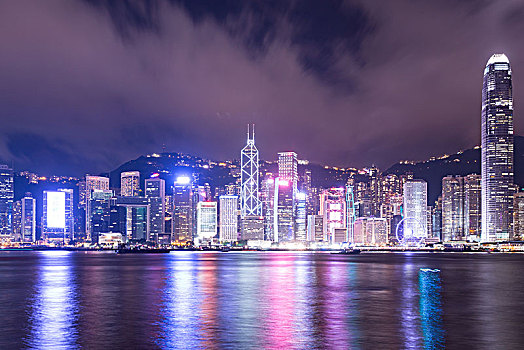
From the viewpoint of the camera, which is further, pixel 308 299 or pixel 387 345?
pixel 308 299

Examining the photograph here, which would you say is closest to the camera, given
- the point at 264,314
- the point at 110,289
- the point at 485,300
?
the point at 264,314

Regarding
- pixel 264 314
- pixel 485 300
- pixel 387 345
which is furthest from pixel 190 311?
pixel 485 300

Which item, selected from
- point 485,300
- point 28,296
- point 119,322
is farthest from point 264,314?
point 28,296

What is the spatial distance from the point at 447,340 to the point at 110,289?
1937 inches

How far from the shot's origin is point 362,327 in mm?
42562

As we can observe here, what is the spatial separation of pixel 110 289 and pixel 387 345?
48047 millimetres

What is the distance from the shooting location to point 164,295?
66.7 m

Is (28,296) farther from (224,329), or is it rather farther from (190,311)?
(224,329)

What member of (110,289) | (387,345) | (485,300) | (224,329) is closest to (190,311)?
(224,329)

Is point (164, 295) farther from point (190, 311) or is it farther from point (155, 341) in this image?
point (155, 341)

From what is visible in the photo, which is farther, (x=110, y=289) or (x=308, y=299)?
(x=110, y=289)

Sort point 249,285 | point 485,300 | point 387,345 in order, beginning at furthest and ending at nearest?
1. point 249,285
2. point 485,300
3. point 387,345

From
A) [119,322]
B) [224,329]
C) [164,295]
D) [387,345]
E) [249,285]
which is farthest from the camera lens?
[249,285]

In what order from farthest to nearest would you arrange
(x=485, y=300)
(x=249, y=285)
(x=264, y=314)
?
(x=249, y=285) < (x=485, y=300) < (x=264, y=314)
